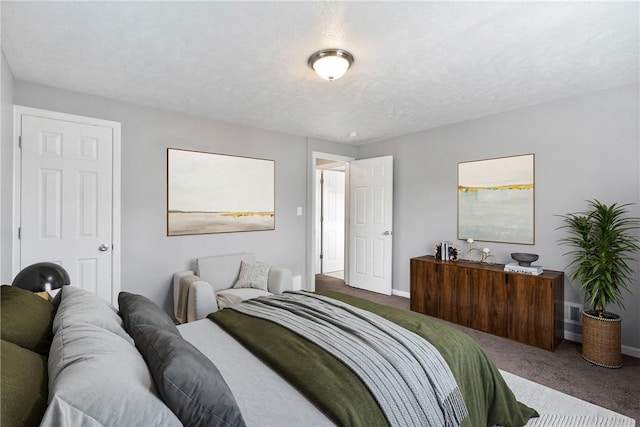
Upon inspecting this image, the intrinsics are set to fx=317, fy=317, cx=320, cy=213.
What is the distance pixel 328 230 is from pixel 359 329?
5.11 metres

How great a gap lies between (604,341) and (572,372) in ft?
1.31

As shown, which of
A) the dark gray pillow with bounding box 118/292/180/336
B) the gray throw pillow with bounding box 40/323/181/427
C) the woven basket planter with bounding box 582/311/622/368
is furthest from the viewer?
the woven basket planter with bounding box 582/311/622/368

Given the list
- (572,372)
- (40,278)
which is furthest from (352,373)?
(572,372)

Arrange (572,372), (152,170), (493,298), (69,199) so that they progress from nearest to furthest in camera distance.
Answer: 1. (572,372)
2. (69,199)
3. (493,298)
4. (152,170)

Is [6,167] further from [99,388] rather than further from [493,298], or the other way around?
[493,298]

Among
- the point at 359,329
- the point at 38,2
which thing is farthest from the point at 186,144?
the point at 359,329

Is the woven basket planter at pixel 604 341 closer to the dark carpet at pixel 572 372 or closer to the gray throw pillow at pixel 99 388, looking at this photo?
the dark carpet at pixel 572 372

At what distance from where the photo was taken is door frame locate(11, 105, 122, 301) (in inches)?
107

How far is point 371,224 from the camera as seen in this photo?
510 cm

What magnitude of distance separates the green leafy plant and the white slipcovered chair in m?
2.90

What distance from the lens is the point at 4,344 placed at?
97 centimetres

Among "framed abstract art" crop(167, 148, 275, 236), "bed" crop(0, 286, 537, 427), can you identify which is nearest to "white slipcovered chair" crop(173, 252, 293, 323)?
"framed abstract art" crop(167, 148, 275, 236)

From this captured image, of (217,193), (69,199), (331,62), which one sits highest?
(331,62)

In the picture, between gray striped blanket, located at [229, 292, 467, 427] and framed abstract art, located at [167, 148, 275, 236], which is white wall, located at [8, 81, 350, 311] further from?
gray striped blanket, located at [229, 292, 467, 427]
